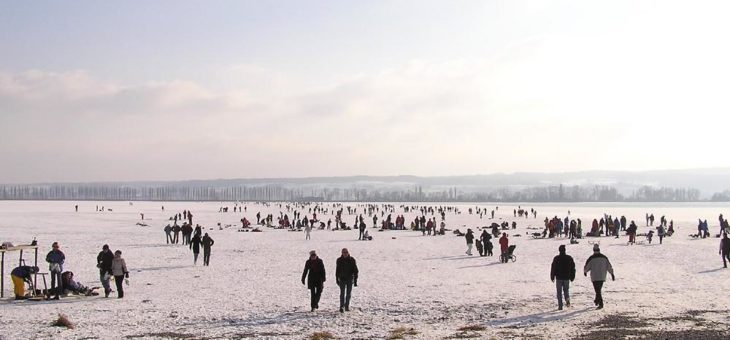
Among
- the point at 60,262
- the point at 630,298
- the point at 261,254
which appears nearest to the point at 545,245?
the point at 261,254

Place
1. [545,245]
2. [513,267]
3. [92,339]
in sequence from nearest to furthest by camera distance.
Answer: [92,339], [513,267], [545,245]

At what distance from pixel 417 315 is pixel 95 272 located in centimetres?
1276

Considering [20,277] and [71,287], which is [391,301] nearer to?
[71,287]

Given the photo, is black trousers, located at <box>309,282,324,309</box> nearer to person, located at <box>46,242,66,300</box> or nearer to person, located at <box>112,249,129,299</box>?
person, located at <box>112,249,129,299</box>

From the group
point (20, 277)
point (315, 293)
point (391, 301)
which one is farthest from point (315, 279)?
point (20, 277)

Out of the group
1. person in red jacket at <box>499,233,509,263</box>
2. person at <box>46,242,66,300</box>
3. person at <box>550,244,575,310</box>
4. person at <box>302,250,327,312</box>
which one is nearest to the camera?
person at <box>302,250,327,312</box>

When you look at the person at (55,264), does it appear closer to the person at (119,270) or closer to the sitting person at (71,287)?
the sitting person at (71,287)

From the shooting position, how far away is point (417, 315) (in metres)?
14.3

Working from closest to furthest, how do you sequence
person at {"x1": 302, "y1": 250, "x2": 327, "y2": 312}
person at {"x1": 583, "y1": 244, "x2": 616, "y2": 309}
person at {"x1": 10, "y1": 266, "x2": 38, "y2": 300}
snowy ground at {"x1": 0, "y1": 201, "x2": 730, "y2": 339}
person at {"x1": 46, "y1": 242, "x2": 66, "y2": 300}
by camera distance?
snowy ground at {"x1": 0, "y1": 201, "x2": 730, "y2": 339}
person at {"x1": 302, "y1": 250, "x2": 327, "y2": 312}
person at {"x1": 583, "y1": 244, "x2": 616, "y2": 309}
person at {"x1": 10, "y1": 266, "x2": 38, "y2": 300}
person at {"x1": 46, "y1": 242, "x2": 66, "y2": 300}

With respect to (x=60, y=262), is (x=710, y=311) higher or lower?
lower

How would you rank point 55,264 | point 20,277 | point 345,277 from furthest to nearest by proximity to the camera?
point 55,264, point 20,277, point 345,277

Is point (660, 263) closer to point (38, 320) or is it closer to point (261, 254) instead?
point (261, 254)

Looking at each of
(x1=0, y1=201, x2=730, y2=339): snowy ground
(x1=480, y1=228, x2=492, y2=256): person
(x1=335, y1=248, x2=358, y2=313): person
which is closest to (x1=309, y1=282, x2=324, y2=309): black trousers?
(x1=0, y1=201, x2=730, y2=339): snowy ground

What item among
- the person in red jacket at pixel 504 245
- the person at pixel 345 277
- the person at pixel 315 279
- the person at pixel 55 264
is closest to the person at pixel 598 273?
the person at pixel 345 277
